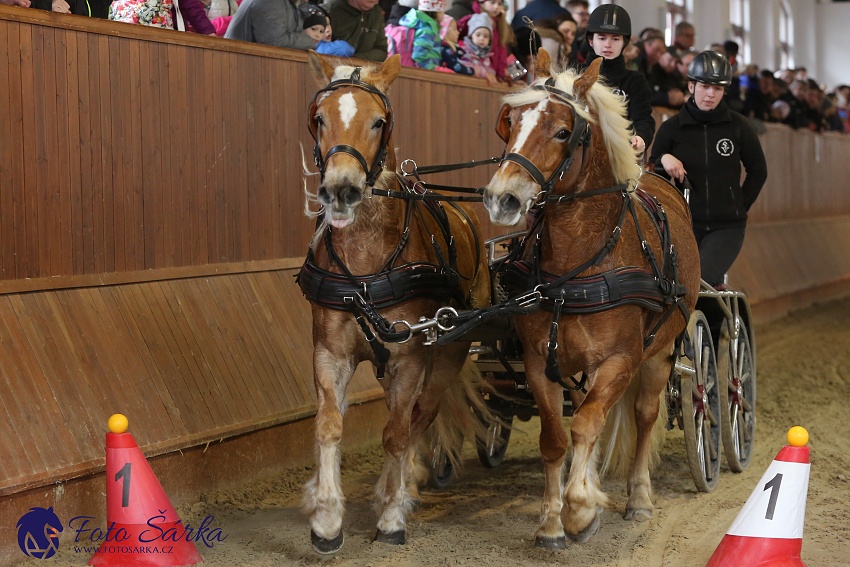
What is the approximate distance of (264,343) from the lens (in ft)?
20.6

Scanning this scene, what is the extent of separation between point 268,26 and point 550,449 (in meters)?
3.43

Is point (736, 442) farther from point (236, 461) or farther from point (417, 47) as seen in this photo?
point (417, 47)

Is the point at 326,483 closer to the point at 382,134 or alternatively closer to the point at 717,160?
the point at 382,134

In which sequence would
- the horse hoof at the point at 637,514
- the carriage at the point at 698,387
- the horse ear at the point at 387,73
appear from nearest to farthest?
the horse ear at the point at 387,73
the horse hoof at the point at 637,514
the carriage at the point at 698,387

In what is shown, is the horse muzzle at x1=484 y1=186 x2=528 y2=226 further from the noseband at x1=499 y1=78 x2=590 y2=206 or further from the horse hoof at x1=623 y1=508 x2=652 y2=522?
the horse hoof at x1=623 y1=508 x2=652 y2=522

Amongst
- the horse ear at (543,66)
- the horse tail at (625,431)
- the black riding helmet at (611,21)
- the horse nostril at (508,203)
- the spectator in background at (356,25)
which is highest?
the spectator in background at (356,25)

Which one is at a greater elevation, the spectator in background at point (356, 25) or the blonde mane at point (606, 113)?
the spectator in background at point (356, 25)

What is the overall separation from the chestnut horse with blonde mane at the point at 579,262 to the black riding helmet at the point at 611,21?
1439 mm

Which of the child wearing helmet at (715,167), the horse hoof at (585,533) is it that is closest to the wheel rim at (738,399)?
the child wearing helmet at (715,167)

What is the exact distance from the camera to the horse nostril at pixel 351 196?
4117mm

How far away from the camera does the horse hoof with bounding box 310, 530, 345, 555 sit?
4.44 m

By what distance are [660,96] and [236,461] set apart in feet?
24.9

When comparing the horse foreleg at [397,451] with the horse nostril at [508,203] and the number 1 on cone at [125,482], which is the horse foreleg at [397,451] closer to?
the horse nostril at [508,203]

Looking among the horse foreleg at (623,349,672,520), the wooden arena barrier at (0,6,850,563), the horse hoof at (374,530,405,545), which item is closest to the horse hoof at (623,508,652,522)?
the horse foreleg at (623,349,672,520)
